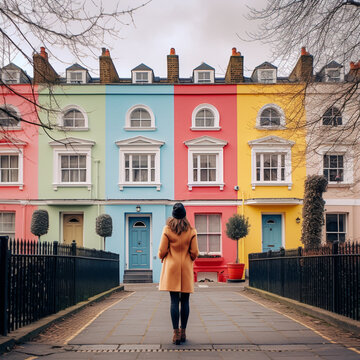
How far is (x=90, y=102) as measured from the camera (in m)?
24.9

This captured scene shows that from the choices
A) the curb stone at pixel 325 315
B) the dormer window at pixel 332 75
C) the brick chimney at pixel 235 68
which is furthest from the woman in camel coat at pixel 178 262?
the brick chimney at pixel 235 68

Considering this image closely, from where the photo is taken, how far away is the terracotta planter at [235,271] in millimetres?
22406

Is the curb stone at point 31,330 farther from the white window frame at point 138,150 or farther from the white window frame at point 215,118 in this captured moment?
the white window frame at point 215,118

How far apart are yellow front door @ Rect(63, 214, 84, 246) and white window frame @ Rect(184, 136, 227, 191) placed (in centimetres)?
561

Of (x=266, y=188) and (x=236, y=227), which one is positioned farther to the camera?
(x=266, y=188)

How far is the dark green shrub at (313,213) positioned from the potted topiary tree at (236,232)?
20.7ft

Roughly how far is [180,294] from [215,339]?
2.53 ft

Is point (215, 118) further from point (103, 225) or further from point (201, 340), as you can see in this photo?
point (201, 340)

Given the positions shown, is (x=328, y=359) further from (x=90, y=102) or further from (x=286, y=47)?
(x=90, y=102)

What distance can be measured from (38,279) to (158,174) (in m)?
16.6

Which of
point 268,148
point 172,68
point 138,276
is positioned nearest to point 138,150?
point 172,68

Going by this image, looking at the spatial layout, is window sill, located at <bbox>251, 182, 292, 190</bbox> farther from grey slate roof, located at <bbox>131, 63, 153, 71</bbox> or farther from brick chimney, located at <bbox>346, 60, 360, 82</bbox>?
brick chimney, located at <bbox>346, 60, 360, 82</bbox>

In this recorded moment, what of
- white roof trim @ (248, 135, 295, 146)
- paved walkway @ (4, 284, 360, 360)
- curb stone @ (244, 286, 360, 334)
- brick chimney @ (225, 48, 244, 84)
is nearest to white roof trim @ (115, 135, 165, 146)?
white roof trim @ (248, 135, 295, 146)

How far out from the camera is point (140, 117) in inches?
985
